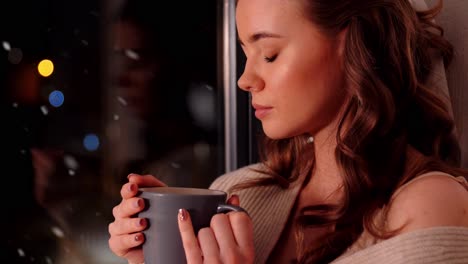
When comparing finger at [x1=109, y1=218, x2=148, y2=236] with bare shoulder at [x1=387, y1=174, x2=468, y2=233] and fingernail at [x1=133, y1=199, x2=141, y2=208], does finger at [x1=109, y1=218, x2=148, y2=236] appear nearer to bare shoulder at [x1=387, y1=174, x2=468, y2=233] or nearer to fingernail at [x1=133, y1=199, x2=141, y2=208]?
fingernail at [x1=133, y1=199, x2=141, y2=208]

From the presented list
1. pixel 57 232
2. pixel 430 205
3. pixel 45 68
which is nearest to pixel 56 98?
pixel 45 68

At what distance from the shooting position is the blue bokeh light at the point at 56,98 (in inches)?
57.2

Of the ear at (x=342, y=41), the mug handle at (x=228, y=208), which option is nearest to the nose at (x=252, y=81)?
the ear at (x=342, y=41)

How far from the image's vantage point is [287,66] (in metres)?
0.83

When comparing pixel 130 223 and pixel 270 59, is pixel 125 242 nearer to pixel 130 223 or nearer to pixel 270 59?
pixel 130 223

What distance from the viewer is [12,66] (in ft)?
4.54

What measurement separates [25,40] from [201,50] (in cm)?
48

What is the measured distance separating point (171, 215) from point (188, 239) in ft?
0.11

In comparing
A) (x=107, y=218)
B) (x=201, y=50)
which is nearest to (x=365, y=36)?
(x=201, y=50)

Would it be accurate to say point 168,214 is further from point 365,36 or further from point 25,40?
point 25,40

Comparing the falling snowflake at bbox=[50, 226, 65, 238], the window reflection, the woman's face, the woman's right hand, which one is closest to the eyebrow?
the woman's face

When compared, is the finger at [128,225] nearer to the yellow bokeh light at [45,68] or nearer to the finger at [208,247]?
the finger at [208,247]

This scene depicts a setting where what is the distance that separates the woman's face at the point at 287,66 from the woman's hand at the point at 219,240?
22cm

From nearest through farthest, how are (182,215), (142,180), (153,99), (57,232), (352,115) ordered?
(182,215), (142,180), (352,115), (57,232), (153,99)
